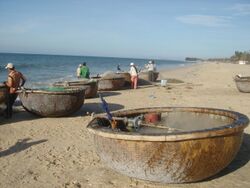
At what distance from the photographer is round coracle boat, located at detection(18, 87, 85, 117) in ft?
32.0

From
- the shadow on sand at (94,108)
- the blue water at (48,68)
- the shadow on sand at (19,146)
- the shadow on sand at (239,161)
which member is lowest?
the blue water at (48,68)

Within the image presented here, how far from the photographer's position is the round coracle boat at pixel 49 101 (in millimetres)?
9758

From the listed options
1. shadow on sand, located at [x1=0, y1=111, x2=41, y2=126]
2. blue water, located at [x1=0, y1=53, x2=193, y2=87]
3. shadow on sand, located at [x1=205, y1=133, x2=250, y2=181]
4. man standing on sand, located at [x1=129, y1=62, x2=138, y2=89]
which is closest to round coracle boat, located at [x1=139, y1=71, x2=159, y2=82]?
man standing on sand, located at [x1=129, y1=62, x2=138, y2=89]

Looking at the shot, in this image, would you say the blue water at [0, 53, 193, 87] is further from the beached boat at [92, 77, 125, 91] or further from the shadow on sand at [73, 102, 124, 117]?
the shadow on sand at [73, 102, 124, 117]

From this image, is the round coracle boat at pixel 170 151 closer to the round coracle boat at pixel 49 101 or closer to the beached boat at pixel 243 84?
the round coracle boat at pixel 49 101

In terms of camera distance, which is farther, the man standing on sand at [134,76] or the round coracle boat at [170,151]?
the man standing on sand at [134,76]

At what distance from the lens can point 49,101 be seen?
32.2 feet

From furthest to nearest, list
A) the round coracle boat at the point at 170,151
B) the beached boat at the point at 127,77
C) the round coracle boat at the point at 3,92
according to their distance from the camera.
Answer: the beached boat at the point at 127,77 → the round coracle boat at the point at 3,92 → the round coracle boat at the point at 170,151

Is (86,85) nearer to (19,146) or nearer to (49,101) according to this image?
(49,101)

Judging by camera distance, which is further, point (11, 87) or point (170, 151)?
point (11, 87)

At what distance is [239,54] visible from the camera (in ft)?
307

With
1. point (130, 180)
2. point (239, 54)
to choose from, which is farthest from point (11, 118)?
point (239, 54)

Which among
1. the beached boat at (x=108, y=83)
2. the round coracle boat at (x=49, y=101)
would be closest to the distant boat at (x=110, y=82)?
the beached boat at (x=108, y=83)

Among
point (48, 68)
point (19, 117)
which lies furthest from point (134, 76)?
point (48, 68)
